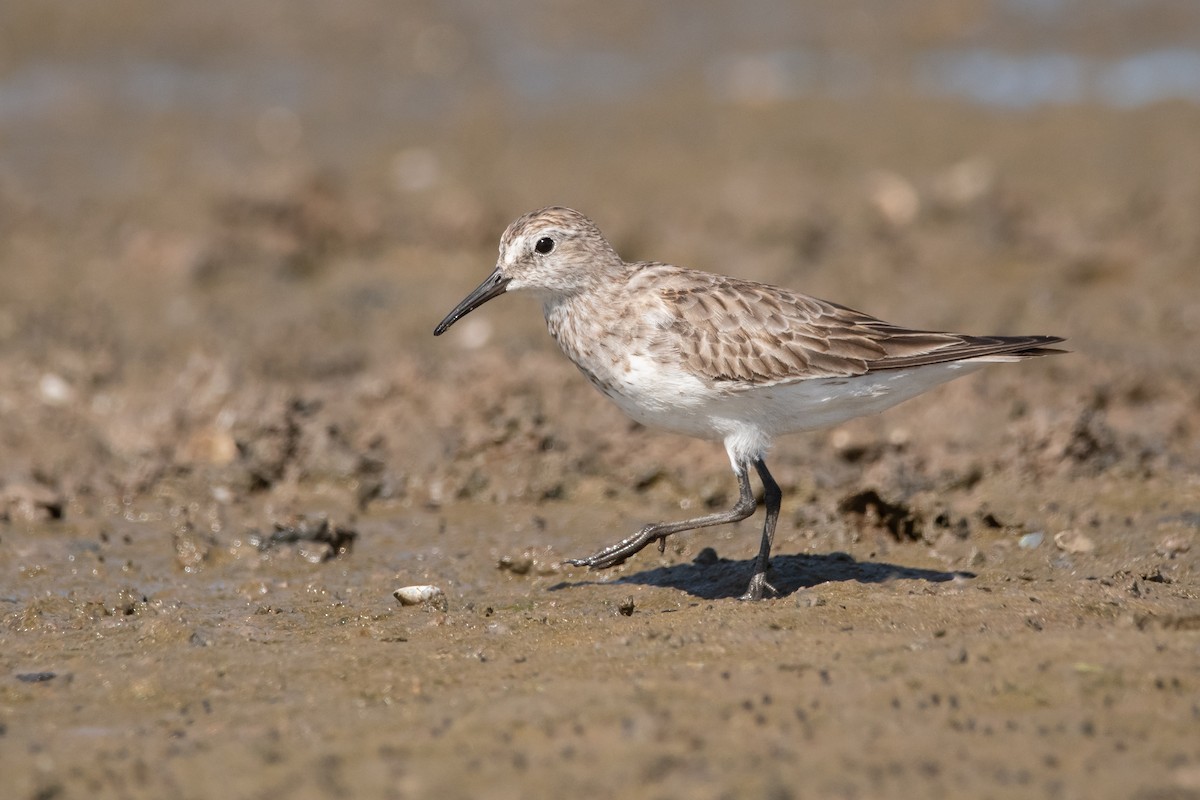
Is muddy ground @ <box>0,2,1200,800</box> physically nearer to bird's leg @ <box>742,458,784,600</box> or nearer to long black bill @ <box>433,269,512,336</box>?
bird's leg @ <box>742,458,784,600</box>

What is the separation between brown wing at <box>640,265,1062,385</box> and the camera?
684 centimetres

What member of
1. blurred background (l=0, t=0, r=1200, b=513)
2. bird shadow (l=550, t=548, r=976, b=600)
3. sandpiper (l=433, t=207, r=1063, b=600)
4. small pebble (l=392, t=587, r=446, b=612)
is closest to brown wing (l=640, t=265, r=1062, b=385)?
sandpiper (l=433, t=207, r=1063, b=600)

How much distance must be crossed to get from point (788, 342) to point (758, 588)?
45.4 inches

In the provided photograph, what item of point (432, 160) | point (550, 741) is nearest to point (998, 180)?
point (432, 160)

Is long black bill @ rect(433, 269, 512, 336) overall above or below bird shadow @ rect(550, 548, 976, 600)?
above

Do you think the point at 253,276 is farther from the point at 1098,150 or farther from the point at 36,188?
the point at 1098,150

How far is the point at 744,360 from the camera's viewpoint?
6.87 metres

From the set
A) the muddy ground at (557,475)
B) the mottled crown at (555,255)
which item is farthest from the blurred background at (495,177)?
the mottled crown at (555,255)

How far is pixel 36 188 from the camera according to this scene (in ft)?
46.6

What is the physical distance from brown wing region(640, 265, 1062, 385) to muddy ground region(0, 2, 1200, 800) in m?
0.96

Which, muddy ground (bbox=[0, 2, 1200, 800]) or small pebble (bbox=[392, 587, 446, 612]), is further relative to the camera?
small pebble (bbox=[392, 587, 446, 612])

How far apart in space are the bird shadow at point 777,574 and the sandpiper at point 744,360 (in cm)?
23

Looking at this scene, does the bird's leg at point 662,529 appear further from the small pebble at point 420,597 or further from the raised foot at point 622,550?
the small pebble at point 420,597

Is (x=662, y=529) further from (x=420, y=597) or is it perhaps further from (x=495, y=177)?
(x=495, y=177)
